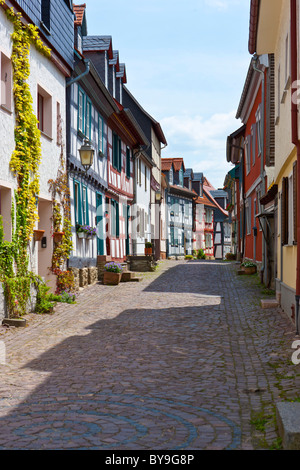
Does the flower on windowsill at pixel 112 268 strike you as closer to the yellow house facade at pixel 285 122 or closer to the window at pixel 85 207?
the window at pixel 85 207

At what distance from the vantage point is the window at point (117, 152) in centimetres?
2194

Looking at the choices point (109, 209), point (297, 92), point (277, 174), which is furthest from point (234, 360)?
point (109, 209)

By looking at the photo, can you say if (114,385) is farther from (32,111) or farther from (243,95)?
(243,95)

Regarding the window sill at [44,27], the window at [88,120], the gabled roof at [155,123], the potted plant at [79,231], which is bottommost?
the potted plant at [79,231]

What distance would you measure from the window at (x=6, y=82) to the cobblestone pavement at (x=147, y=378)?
3.90m

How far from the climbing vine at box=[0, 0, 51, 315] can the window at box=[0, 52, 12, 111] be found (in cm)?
11

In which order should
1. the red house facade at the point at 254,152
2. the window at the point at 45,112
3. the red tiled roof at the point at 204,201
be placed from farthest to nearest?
1. the red tiled roof at the point at 204,201
2. the red house facade at the point at 254,152
3. the window at the point at 45,112

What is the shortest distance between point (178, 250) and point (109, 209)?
2476 centimetres

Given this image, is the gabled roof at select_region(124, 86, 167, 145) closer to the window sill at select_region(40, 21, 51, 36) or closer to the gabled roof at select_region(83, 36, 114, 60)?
the gabled roof at select_region(83, 36, 114, 60)

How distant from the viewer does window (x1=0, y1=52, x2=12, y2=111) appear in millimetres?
10328

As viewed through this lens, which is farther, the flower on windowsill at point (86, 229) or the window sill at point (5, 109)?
the flower on windowsill at point (86, 229)

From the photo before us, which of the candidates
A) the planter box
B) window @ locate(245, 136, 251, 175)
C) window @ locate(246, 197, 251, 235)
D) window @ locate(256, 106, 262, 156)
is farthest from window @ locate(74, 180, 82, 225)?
window @ locate(246, 197, 251, 235)

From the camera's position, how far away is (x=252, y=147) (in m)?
22.3

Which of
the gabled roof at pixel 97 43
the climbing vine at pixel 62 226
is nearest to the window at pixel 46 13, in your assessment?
the climbing vine at pixel 62 226
